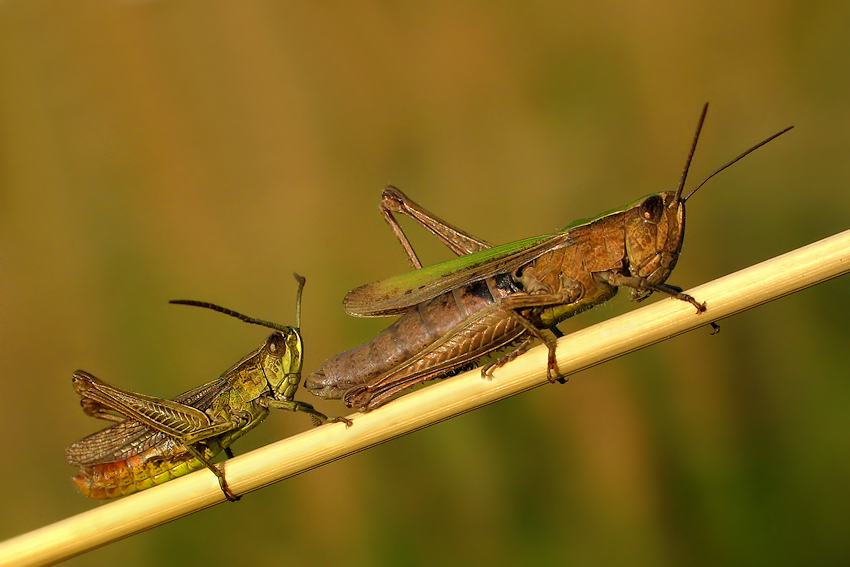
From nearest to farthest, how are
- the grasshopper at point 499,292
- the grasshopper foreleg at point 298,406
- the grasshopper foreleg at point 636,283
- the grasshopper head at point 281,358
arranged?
the grasshopper foreleg at point 636,283 → the grasshopper at point 499,292 → the grasshopper foreleg at point 298,406 → the grasshopper head at point 281,358

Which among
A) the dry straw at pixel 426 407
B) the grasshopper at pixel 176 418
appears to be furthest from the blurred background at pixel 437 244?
the dry straw at pixel 426 407

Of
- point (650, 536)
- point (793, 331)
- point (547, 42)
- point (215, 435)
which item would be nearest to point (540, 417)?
point (650, 536)

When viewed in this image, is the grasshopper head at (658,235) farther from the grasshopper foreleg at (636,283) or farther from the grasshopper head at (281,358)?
the grasshopper head at (281,358)

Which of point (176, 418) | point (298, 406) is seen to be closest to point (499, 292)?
point (298, 406)

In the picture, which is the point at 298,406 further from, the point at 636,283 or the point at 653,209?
the point at 653,209

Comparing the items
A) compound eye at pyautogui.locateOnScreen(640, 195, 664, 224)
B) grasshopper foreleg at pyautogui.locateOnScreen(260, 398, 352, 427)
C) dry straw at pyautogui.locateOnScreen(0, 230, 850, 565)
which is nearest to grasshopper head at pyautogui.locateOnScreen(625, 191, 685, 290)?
compound eye at pyautogui.locateOnScreen(640, 195, 664, 224)

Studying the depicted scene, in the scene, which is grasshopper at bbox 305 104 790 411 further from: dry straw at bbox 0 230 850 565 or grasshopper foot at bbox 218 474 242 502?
grasshopper foot at bbox 218 474 242 502
